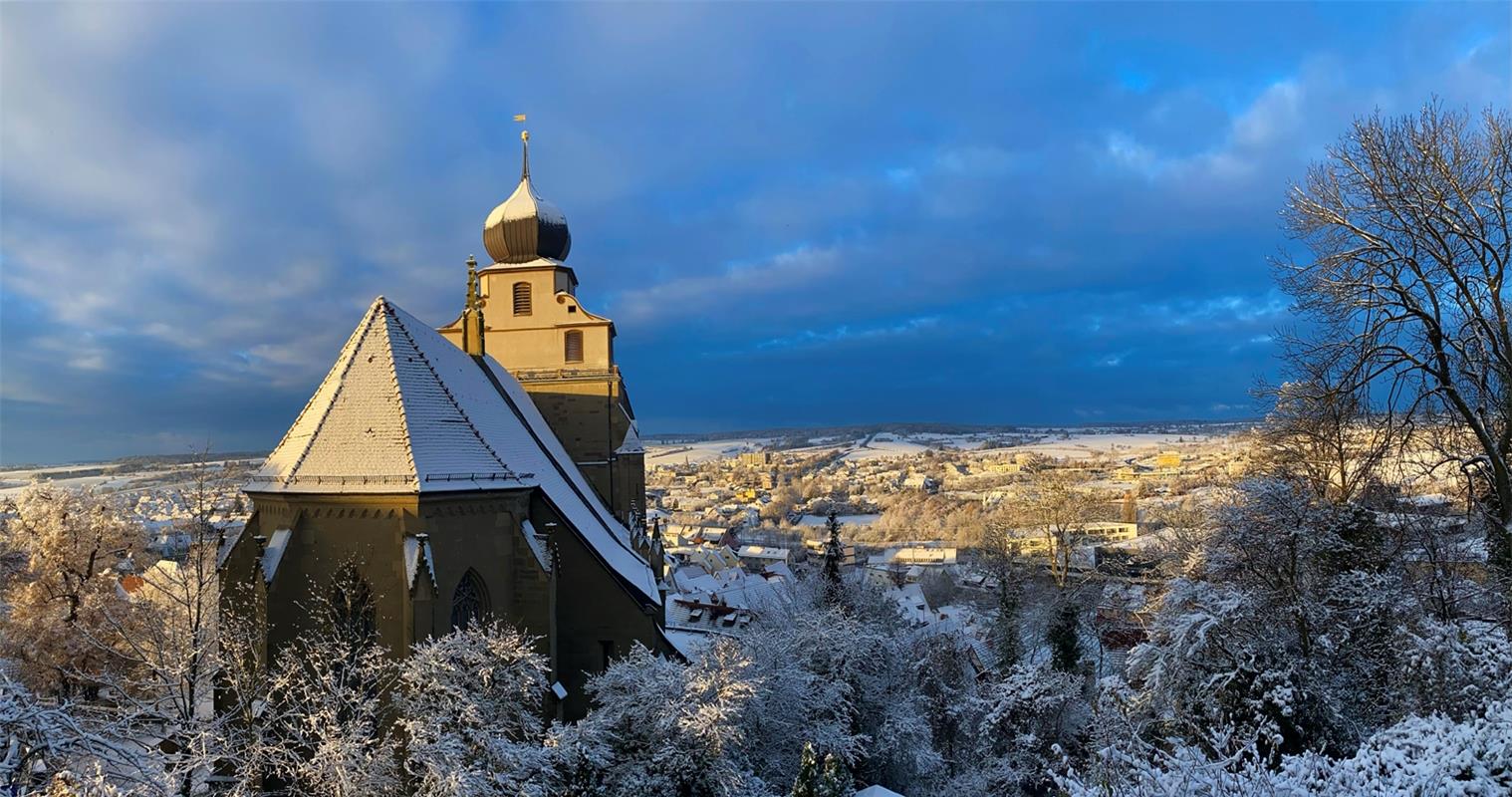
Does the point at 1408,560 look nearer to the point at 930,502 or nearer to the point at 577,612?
the point at 577,612

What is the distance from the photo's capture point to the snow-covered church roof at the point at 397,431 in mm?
12977

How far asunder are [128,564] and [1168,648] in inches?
1065

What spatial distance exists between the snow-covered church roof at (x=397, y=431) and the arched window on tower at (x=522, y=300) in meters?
11.0

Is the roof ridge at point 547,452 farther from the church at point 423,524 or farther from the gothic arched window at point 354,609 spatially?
the gothic arched window at point 354,609

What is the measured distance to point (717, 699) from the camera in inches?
488

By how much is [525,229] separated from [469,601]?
658 inches

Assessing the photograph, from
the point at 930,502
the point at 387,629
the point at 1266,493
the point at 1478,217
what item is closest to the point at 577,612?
the point at 387,629

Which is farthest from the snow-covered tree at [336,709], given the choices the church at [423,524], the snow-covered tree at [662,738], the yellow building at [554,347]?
the yellow building at [554,347]

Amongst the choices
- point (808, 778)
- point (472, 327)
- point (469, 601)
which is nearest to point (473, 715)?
point (469, 601)

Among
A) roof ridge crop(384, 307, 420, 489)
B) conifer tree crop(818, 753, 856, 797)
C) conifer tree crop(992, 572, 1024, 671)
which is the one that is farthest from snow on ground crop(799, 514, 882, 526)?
roof ridge crop(384, 307, 420, 489)

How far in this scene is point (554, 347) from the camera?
2733 centimetres

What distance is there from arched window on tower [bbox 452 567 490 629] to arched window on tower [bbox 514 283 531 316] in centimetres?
1512

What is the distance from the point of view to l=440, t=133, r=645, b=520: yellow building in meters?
27.1

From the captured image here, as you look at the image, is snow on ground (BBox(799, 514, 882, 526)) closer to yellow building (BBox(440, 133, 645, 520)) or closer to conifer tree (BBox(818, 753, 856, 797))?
yellow building (BBox(440, 133, 645, 520))
